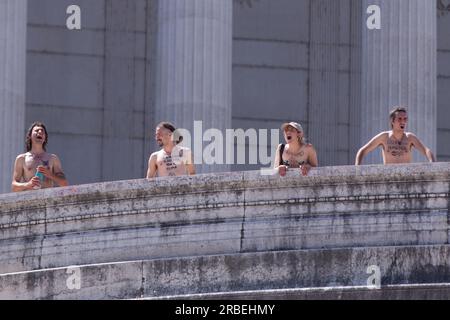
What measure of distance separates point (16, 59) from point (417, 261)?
22.3 m

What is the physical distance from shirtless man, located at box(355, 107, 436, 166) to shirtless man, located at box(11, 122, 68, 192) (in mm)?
6154

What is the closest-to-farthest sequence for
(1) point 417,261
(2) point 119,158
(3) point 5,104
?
(1) point 417,261 < (3) point 5,104 < (2) point 119,158

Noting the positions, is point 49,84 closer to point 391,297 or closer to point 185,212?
point 185,212

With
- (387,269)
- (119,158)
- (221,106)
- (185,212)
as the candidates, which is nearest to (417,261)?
(387,269)

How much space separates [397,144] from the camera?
44.6m

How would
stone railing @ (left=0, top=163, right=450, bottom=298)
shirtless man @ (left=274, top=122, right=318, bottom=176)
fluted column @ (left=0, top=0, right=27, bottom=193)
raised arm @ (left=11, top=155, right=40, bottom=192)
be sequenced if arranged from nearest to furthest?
1. stone railing @ (left=0, top=163, right=450, bottom=298)
2. shirtless man @ (left=274, top=122, right=318, bottom=176)
3. raised arm @ (left=11, top=155, right=40, bottom=192)
4. fluted column @ (left=0, top=0, right=27, bottom=193)

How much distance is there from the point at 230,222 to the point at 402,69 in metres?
18.5

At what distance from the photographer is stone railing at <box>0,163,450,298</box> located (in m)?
40.7

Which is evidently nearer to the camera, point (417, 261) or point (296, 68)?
point (417, 261)

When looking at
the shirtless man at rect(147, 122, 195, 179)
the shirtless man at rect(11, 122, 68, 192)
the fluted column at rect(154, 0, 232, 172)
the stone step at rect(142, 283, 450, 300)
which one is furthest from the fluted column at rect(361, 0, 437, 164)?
the stone step at rect(142, 283, 450, 300)

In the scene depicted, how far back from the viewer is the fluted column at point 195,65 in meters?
59.1

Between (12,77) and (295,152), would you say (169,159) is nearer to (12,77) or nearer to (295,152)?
(295,152)

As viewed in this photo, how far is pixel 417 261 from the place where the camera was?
40.0 metres

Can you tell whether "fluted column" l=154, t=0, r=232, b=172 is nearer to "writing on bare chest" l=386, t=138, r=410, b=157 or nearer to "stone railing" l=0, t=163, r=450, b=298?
"writing on bare chest" l=386, t=138, r=410, b=157
